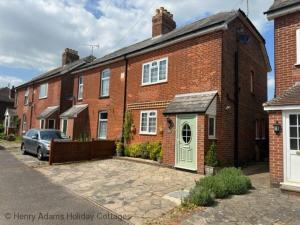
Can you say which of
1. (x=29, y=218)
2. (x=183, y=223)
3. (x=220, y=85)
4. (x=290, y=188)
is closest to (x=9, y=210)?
(x=29, y=218)

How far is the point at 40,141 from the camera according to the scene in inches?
650

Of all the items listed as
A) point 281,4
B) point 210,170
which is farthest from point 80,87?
point 281,4

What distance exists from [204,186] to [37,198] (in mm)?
4820

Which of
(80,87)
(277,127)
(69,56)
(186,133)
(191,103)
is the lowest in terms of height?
(186,133)

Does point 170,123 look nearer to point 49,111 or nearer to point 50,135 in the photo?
point 50,135

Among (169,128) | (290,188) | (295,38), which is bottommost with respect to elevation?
(290,188)

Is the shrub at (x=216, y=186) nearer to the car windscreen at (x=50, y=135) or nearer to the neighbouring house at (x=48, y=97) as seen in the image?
the car windscreen at (x=50, y=135)

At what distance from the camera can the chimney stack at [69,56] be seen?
104 ft

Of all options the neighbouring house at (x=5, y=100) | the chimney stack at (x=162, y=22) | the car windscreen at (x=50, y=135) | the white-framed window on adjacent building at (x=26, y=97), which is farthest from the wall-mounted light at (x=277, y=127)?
the neighbouring house at (x=5, y=100)

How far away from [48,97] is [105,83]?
10602 mm

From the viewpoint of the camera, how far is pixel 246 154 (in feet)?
48.7

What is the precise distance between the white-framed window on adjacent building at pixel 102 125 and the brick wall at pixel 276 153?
1254cm

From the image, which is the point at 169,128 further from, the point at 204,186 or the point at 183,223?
the point at 183,223

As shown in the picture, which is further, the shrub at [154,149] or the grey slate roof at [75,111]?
the grey slate roof at [75,111]
